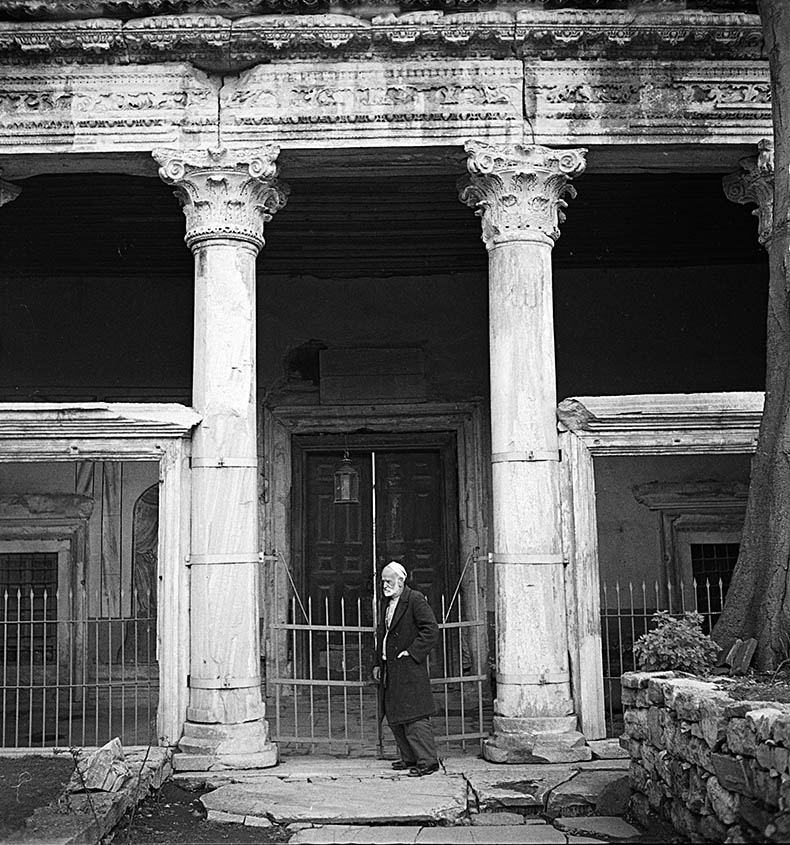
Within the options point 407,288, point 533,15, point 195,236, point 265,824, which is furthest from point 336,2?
point 265,824

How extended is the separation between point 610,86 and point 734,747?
5112 millimetres

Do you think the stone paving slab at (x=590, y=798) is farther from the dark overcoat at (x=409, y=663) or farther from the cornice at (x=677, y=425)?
the cornice at (x=677, y=425)

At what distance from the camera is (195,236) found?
26.2 ft

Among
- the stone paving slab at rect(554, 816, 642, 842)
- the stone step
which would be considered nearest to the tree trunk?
the stone paving slab at rect(554, 816, 642, 842)

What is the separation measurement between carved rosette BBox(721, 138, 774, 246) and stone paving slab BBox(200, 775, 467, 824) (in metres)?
4.70

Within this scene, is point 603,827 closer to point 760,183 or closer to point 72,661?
point 760,183

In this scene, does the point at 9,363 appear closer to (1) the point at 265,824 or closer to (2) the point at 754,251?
(1) the point at 265,824

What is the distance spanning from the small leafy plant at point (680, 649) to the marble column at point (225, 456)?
279cm

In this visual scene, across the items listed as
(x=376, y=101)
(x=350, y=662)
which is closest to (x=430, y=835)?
(x=376, y=101)

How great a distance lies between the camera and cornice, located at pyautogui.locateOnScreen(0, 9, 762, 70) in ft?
25.7

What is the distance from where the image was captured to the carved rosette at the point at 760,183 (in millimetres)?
8102

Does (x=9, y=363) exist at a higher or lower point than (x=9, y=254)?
lower

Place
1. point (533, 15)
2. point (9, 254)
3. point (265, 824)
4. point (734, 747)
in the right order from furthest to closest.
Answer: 1. point (9, 254)
2. point (533, 15)
3. point (265, 824)
4. point (734, 747)

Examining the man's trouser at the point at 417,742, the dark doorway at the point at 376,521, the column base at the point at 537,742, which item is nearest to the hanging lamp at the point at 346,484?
the dark doorway at the point at 376,521
